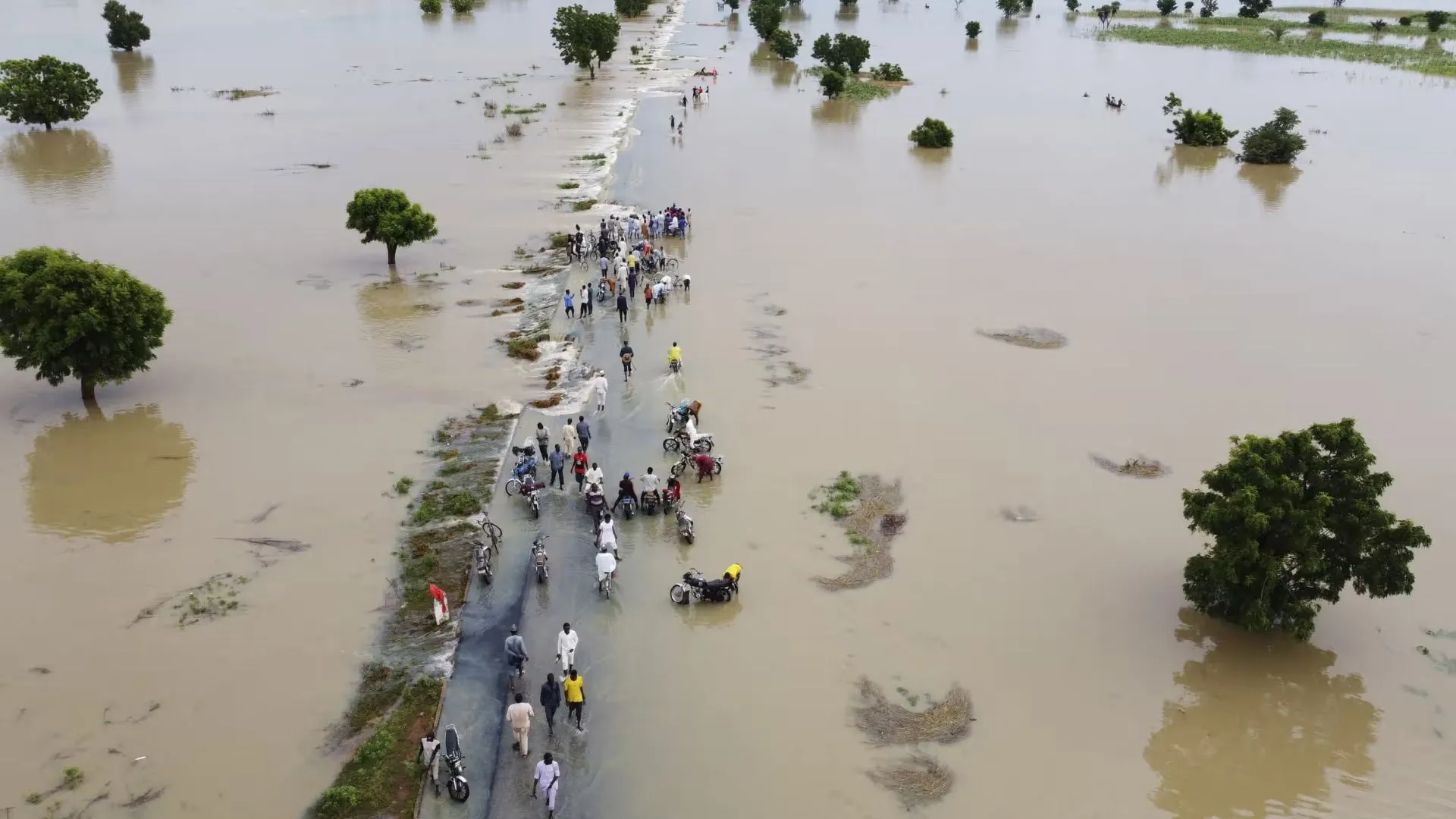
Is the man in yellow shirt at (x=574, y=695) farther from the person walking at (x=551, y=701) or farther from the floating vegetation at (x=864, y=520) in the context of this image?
the floating vegetation at (x=864, y=520)

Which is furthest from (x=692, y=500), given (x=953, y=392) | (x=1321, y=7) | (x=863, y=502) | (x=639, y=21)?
(x=1321, y=7)

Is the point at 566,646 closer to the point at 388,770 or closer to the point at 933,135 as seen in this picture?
the point at 388,770

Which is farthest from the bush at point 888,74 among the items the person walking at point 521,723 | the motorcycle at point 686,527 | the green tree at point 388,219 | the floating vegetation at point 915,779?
the person walking at point 521,723

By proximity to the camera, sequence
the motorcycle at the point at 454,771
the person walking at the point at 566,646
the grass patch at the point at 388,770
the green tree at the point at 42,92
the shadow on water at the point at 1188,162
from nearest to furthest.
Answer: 1. the grass patch at the point at 388,770
2. the motorcycle at the point at 454,771
3. the person walking at the point at 566,646
4. the shadow on water at the point at 1188,162
5. the green tree at the point at 42,92

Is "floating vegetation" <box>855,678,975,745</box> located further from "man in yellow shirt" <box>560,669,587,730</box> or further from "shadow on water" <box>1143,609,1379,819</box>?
"man in yellow shirt" <box>560,669,587,730</box>

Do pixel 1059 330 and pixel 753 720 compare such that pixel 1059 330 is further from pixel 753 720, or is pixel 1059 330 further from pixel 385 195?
pixel 385 195
